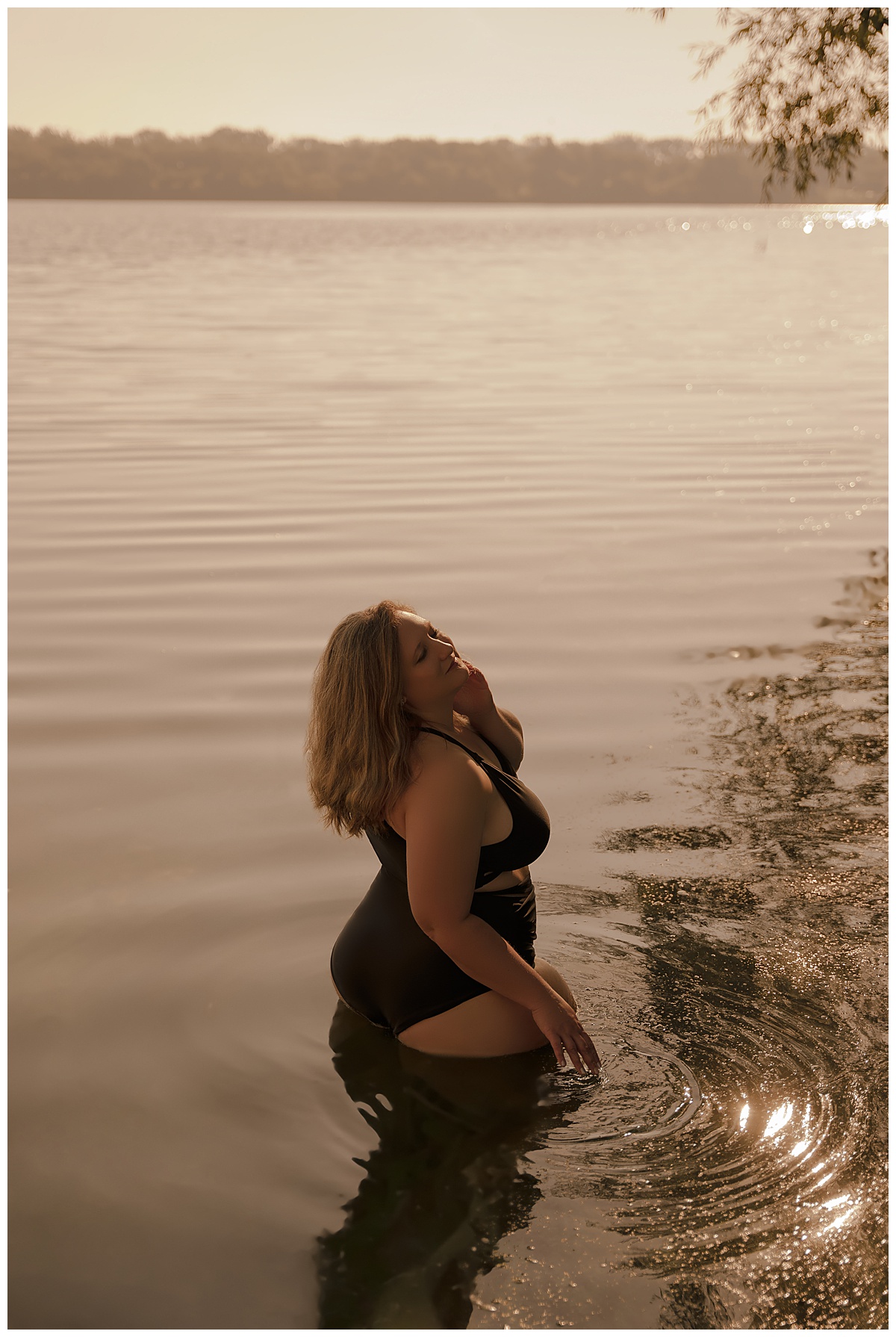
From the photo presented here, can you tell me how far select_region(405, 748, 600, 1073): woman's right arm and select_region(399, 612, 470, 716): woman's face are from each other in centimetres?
16

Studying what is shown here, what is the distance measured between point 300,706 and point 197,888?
2045 mm

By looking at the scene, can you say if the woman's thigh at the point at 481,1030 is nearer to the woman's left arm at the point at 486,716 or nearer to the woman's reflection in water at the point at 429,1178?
the woman's reflection in water at the point at 429,1178

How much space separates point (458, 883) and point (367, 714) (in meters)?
0.53

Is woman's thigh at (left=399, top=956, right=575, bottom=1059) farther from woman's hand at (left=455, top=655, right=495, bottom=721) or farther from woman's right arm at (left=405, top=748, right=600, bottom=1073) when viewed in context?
woman's hand at (left=455, top=655, right=495, bottom=721)

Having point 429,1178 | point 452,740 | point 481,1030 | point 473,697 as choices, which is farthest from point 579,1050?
point 473,697

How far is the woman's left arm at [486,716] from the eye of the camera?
4.12 metres

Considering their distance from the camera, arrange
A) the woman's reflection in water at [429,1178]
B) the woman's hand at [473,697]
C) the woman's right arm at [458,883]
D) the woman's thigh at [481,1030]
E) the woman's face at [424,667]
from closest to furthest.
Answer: the woman's reflection in water at [429,1178] < the woman's right arm at [458,883] < the woman's face at [424,667] < the woman's thigh at [481,1030] < the woman's hand at [473,697]

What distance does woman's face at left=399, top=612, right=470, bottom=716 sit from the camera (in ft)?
12.1

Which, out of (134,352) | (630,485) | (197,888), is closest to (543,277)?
(134,352)

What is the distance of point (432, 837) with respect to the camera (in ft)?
11.7

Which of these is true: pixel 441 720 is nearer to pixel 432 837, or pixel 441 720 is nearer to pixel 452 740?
pixel 452 740

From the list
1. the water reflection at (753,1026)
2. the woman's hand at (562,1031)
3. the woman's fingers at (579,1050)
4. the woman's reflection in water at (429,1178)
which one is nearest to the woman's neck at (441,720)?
the woman's hand at (562,1031)

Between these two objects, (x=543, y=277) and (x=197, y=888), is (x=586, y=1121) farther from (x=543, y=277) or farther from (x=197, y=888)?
(x=543, y=277)

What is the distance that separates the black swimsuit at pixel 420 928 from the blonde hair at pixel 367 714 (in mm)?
152
